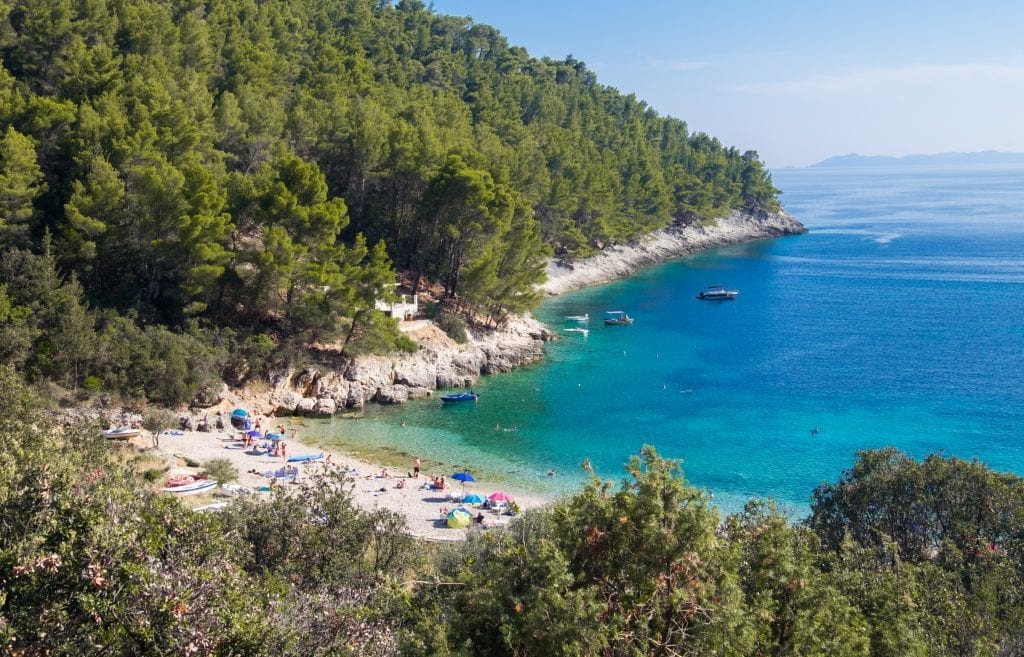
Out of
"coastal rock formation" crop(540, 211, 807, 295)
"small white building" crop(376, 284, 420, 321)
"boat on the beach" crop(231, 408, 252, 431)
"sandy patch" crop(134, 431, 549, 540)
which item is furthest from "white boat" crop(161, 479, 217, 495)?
"coastal rock formation" crop(540, 211, 807, 295)

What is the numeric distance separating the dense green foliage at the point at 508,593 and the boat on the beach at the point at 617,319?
42349 mm

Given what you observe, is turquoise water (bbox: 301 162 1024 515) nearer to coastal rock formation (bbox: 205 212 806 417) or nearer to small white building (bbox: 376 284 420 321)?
coastal rock formation (bbox: 205 212 806 417)

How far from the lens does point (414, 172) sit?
49875 mm

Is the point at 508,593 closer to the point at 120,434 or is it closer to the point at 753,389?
the point at 120,434

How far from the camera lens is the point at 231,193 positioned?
3753 cm

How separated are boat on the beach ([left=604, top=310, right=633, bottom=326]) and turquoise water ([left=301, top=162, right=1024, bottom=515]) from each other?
109 cm

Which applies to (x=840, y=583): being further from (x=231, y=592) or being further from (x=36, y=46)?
(x=36, y=46)

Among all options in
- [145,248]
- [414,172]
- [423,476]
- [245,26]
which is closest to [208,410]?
[145,248]

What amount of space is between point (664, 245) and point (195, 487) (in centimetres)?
7833

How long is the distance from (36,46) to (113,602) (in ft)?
150

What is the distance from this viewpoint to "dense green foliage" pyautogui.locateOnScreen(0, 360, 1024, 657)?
29.1 feet

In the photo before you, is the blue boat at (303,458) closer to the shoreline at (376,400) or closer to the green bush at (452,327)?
the shoreline at (376,400)

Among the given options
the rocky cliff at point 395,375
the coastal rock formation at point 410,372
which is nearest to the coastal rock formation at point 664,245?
the coastal rock formation at point 410,372

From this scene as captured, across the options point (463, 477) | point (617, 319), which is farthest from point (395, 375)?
point (617, 319)
